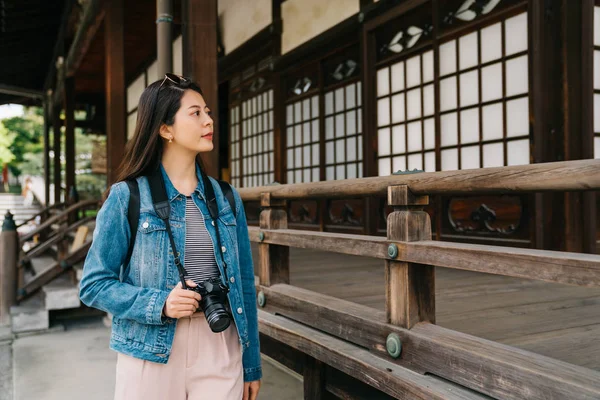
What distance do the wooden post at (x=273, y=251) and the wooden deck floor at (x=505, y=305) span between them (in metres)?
0.39

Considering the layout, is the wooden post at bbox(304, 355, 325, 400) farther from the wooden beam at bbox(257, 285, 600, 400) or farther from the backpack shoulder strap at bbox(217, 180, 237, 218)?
the backpack shoulder strap at bbox(217, 180, 237, 218)

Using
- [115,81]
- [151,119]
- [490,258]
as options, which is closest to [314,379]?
[490,258]

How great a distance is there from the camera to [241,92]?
9523mm

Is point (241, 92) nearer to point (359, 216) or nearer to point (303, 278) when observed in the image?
point (359, 216)

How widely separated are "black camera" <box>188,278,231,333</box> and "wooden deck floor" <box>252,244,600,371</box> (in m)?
1.42

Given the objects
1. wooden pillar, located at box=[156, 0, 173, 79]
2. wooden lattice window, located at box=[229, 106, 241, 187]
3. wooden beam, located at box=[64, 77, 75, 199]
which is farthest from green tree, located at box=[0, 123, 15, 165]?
wooden pillar, located at box=[156, 0, 173, 79]

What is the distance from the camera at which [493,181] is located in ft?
6.05

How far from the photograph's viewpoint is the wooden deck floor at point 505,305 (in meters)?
2.32

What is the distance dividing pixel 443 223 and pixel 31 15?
8.40 meters

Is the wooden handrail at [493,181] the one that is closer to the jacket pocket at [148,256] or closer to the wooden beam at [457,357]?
the wooden beam at [457,357]

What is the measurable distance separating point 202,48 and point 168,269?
103 inches

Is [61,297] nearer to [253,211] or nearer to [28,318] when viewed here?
[28,318]

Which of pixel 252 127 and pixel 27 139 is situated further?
pixel 27 139

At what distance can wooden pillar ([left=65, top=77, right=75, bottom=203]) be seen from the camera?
10547mm
